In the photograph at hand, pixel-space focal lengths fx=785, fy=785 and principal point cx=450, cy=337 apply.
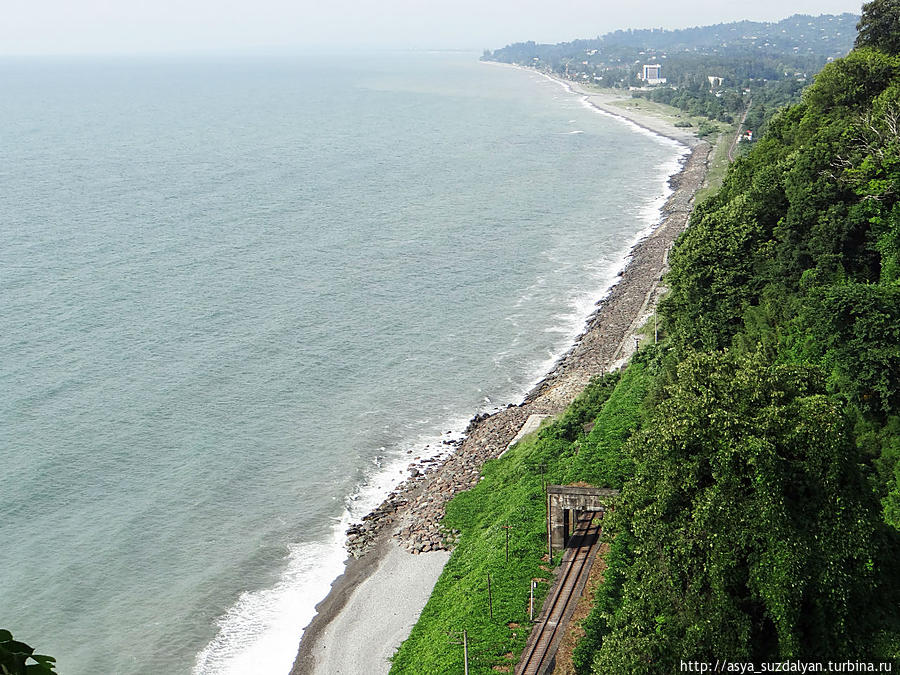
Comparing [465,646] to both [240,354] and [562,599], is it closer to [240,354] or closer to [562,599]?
[562,599]

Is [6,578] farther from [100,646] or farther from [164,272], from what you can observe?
[164,272]

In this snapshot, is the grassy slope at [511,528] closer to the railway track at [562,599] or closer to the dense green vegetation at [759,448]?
the dense green vegetation at [759,448]

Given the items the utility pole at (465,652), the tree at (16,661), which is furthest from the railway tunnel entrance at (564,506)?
the tree at (16,661)

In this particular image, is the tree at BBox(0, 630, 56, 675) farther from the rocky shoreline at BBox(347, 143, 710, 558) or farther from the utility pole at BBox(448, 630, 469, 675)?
the rocky shoreline at BBox(347, 143, 710, 558)

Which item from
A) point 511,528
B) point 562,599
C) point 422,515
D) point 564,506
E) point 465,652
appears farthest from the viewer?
point 422,515

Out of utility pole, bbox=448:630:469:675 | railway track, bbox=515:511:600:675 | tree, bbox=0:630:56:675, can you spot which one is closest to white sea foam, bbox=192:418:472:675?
utility pole, bbox=448:630:469:675

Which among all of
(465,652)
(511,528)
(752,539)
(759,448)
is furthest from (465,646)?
(759,448)

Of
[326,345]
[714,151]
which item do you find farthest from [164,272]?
[714,151]
